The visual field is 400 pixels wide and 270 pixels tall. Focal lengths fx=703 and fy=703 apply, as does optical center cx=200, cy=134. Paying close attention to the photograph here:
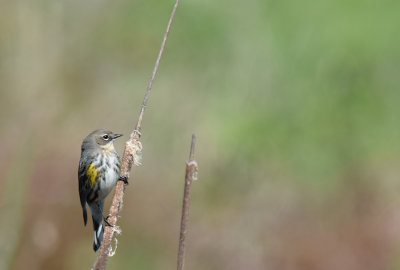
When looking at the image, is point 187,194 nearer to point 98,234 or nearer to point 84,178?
point 98,234

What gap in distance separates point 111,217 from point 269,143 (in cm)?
621

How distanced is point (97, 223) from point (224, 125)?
13.5ft

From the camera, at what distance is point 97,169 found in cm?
512

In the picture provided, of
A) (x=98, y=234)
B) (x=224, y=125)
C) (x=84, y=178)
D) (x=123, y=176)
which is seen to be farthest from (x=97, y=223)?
(x=224, y=125)

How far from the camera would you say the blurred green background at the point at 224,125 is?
718 centimetres

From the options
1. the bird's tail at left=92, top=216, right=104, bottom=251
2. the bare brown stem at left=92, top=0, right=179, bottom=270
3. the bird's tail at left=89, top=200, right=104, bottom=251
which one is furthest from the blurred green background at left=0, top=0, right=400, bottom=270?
the bare brown stem at left=92, top=0, right=179, bottom=270

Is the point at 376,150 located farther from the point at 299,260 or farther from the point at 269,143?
the point at 299,260

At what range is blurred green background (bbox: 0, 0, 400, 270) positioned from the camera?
23.5 ft

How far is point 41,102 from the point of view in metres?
7.37

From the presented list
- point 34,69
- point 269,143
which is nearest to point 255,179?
point 269,143

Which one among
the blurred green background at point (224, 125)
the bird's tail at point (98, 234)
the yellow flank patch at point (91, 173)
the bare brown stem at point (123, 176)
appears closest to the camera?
the bare brown stem at point (123, 176)

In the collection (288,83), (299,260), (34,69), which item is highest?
(34,69)

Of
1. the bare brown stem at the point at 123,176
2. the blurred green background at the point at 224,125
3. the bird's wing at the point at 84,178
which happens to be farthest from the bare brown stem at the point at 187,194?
the blurred green background at the point at 224,125

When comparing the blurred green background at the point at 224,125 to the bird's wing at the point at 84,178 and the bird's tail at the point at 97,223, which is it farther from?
the bird's wing at the point at 84,178
